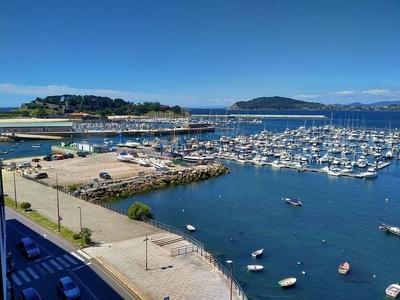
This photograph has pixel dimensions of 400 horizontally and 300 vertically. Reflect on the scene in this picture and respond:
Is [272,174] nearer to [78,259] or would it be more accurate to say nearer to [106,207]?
[106,207]

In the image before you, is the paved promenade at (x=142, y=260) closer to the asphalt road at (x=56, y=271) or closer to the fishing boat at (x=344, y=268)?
the asphalt road at (x=56, y=271)

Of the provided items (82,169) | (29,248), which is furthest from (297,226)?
(82,169)

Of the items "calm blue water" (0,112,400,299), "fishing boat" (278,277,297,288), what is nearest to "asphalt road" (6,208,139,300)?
"calm blue water" (0,112,400,299)

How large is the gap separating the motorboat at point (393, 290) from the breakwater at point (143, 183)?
31.6 m

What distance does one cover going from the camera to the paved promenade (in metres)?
19.8

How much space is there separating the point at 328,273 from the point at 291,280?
3897 mm

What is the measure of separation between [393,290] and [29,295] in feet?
74.0

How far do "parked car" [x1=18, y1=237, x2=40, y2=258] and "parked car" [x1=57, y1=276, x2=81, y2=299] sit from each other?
5.11 metres

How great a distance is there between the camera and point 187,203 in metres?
44.4

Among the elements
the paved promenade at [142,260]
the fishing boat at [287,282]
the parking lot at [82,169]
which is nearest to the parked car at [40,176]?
the parking lot at [82,169]

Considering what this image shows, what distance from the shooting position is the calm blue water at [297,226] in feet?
84.1

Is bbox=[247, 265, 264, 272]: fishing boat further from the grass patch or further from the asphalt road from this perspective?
the grass patch

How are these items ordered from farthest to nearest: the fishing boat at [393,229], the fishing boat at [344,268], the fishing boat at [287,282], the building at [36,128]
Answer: the building at [36,128]
the fishing boat at [393,229]
the fishing boat at [344,268]
the fishing boat at [287,282]

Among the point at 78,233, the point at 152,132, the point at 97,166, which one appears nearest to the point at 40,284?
the point at 78,233
